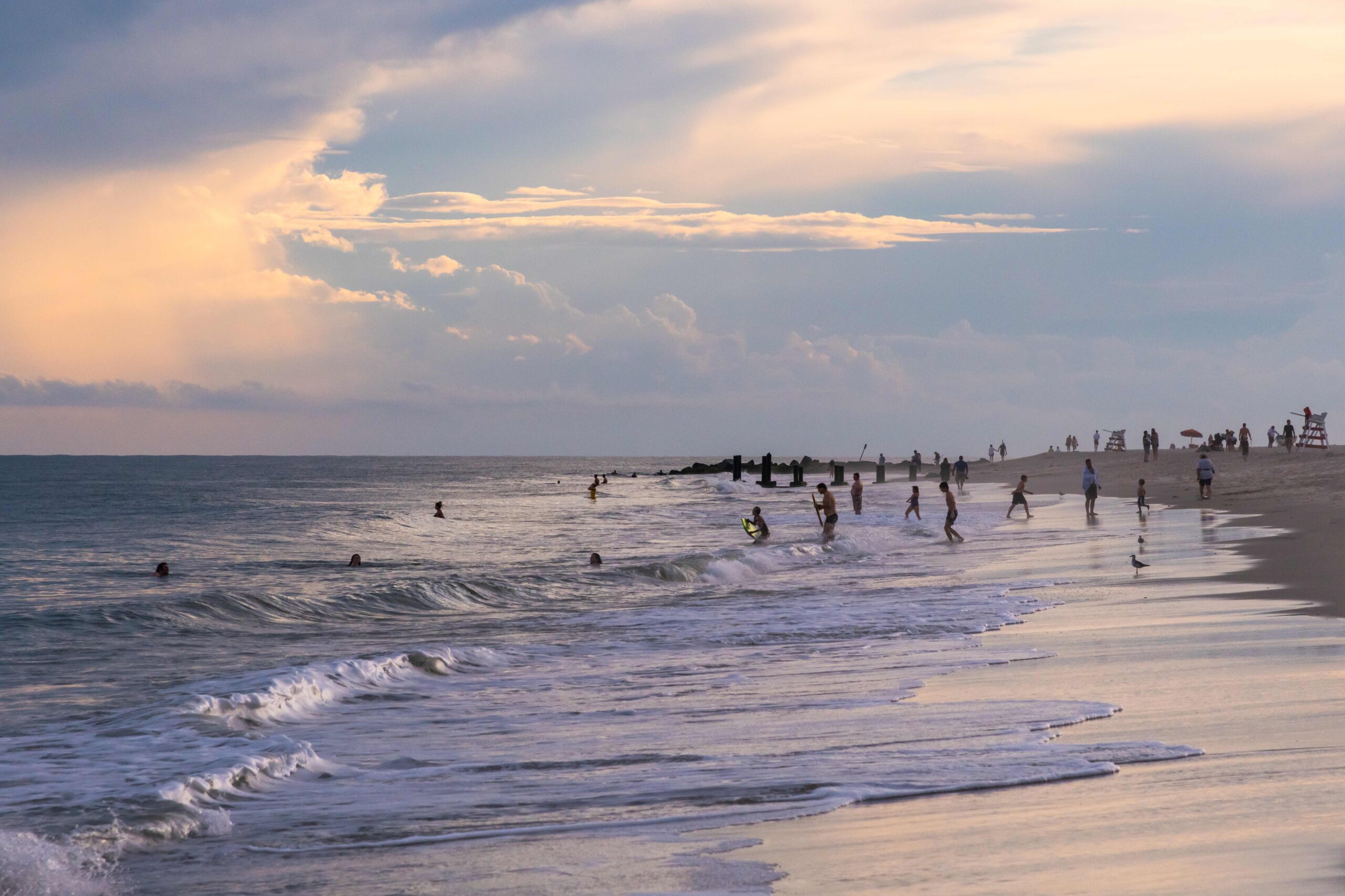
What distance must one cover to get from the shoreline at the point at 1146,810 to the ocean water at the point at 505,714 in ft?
0.83

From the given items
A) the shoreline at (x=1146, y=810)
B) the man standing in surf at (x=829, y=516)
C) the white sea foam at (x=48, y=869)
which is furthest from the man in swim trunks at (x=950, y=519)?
the white sea foam at (x=48, y=869)

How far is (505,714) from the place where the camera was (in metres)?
8.16

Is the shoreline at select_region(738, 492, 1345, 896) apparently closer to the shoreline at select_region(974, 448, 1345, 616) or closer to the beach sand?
the beach sand

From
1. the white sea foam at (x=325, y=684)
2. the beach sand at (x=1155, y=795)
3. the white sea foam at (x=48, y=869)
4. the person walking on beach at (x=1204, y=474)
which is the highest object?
the person walking on beach at (x=1204, y=474)

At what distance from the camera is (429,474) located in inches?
5138

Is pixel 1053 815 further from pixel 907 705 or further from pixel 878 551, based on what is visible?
pixel 878 551

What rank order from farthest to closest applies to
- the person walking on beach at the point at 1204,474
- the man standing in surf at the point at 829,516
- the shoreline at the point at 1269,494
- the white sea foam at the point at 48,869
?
the person walking on beach at the point at 1204,474, the man standing in surf at the point at 829,516, the shoreline at the point at 1269,494, the white sea foam at the point at 48,869

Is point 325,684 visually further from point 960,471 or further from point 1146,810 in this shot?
point 960,471

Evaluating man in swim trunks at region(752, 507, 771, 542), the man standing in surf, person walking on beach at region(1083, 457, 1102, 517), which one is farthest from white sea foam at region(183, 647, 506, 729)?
person walking on beach at region(1083, 457, 1102, 517)

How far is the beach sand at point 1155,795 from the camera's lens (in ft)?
13.0

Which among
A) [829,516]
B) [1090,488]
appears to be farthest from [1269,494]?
[829,516]

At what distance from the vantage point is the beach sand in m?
3.98

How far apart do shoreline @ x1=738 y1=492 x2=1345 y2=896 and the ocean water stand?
0.83 feet

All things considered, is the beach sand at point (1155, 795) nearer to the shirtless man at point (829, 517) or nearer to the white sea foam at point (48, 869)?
the white sea foam at point (48, 869)
